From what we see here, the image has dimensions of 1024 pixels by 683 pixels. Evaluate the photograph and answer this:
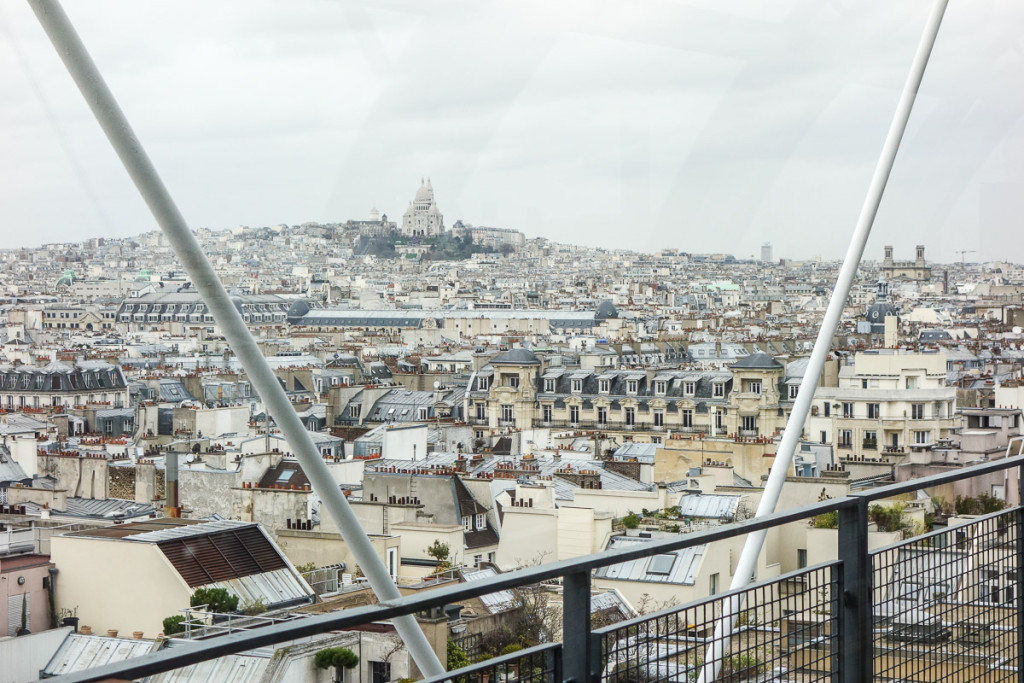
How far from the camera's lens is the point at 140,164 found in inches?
61.4

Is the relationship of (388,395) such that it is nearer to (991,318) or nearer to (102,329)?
(102,329)

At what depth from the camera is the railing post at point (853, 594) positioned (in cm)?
157

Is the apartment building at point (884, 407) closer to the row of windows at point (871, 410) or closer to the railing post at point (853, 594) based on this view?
the row of windows at point (871, 410)

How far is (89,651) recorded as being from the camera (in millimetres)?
2355

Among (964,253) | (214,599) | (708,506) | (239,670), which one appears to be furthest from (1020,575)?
(964,253)

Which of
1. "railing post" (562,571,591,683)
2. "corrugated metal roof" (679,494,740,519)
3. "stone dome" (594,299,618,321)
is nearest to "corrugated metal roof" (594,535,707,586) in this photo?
"railing post" (562,571,591,683)

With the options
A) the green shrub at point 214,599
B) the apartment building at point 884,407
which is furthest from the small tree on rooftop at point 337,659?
the apartment building at point 884,407

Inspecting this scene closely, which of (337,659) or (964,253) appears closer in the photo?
(337,659)

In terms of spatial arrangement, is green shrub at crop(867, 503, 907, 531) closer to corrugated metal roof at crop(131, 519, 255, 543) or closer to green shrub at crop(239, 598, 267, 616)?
green shrub at crop(239, 598, 267, 616)

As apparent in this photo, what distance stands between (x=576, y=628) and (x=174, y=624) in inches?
60.8

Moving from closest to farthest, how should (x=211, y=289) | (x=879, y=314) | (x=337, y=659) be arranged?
(x=337, y=659)
(x=211, y=289)
(x=879, y=314)

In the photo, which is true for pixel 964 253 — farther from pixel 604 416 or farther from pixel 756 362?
pixel 604 416

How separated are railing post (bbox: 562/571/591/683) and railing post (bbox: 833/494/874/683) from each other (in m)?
0.51

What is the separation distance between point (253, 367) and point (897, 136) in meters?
1.68
